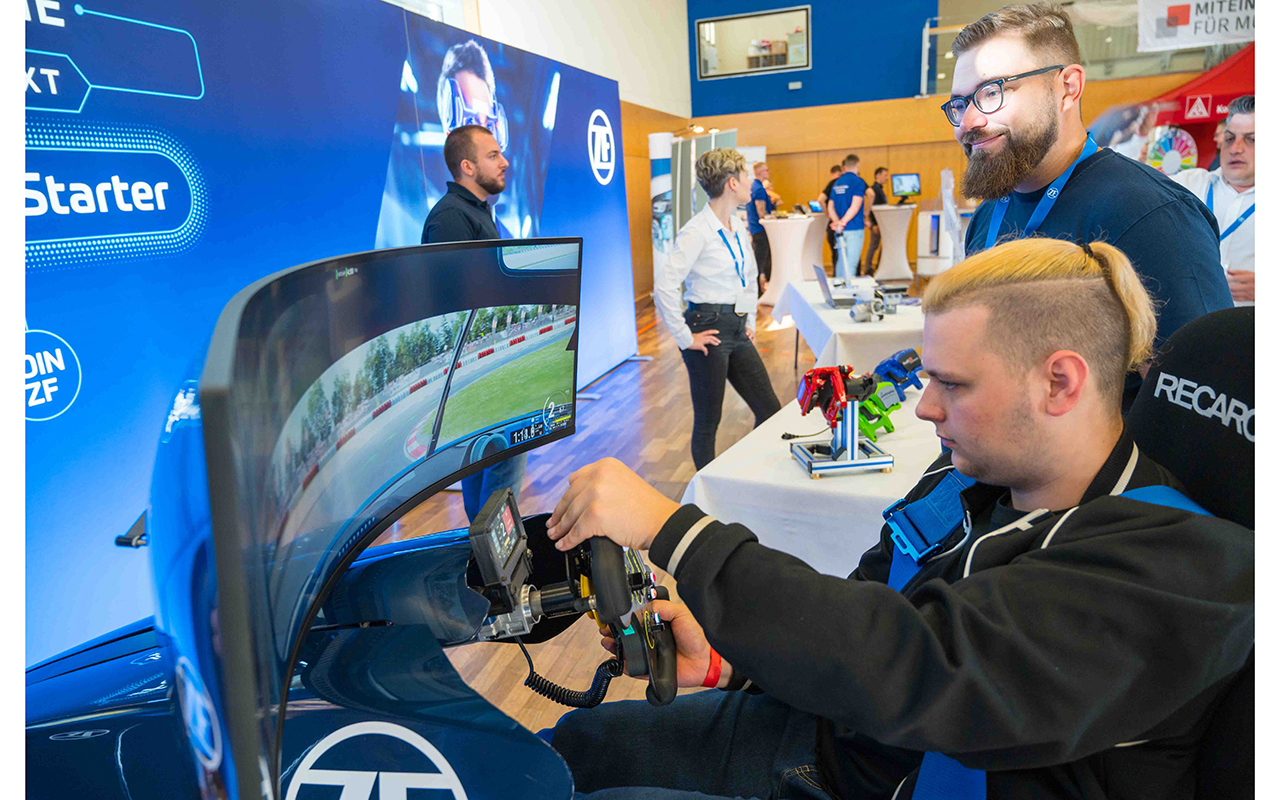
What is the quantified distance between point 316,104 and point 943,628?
3350mm

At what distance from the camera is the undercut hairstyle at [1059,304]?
3.03 ft

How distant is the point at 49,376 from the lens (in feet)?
6.85

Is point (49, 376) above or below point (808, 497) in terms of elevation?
above

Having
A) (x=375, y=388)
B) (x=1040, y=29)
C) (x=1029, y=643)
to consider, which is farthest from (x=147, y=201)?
(x=1029, y=643)

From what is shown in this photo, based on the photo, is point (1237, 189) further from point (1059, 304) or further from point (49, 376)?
point (49, 376)

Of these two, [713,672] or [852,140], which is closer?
[713,672]

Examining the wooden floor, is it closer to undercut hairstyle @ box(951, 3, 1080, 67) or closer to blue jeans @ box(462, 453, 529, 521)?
blue jeans @ box(462, 453, 529, 521)

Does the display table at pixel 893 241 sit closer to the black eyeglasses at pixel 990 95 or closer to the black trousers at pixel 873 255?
the black trousers at pixel 873 255

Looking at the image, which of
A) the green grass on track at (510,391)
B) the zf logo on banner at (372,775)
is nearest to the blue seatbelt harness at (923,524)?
the zf logo on banner at (372,775)

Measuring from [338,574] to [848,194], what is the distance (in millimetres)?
9463

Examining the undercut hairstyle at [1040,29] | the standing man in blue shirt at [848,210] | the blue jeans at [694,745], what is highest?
the standing man in blue shirt at [848,210]

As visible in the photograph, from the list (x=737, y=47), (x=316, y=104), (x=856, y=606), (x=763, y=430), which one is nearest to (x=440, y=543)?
(x=856, y=606)

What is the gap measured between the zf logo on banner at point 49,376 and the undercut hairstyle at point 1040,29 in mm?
2490

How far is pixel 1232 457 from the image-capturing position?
80 centimetres
